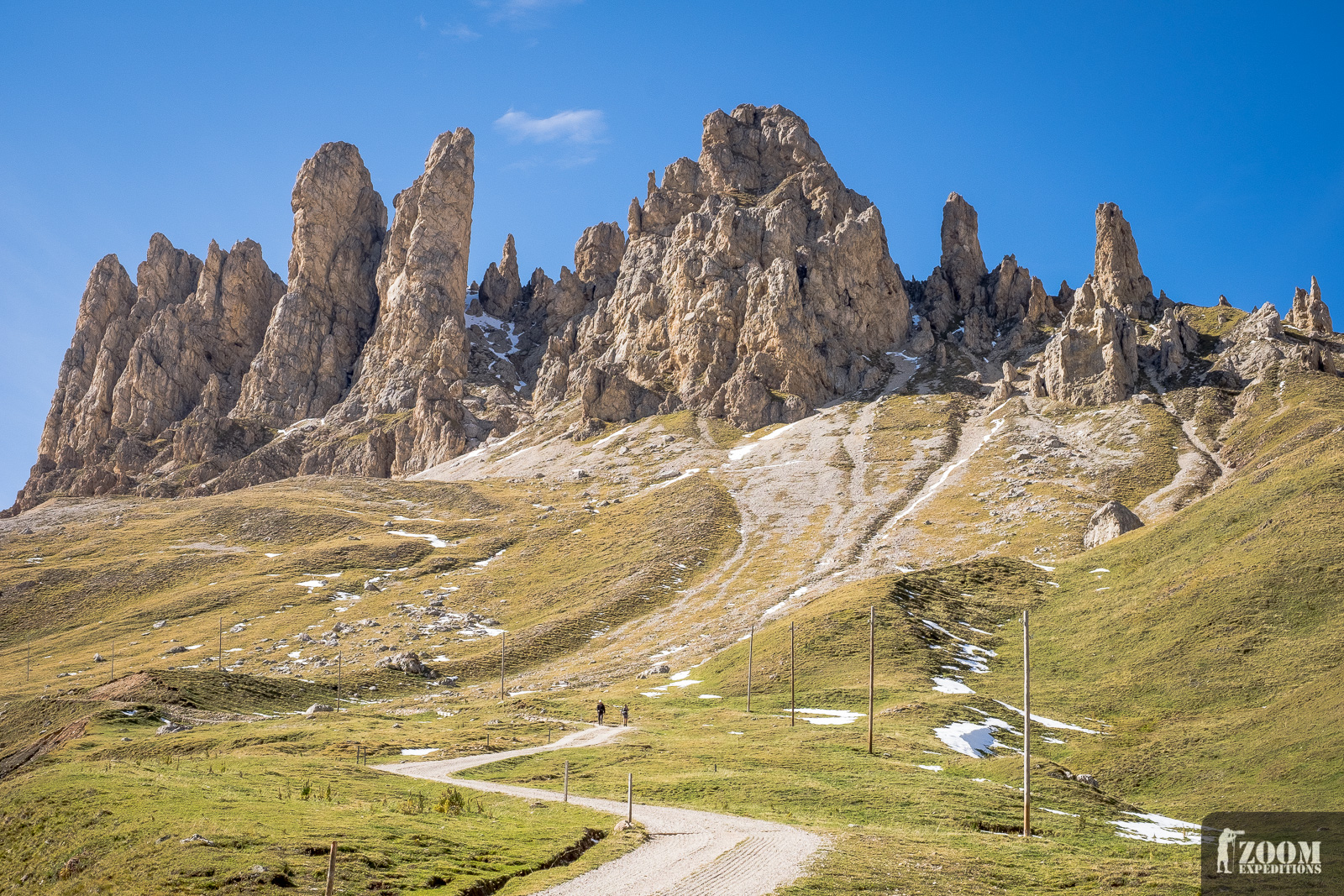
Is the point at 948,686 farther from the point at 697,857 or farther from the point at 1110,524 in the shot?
the point at 1110,524

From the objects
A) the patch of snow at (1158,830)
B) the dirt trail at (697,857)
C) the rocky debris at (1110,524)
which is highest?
the rocky debris at (1110,524)

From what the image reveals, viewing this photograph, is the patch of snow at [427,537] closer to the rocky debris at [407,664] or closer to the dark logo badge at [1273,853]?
the rocky debris at [407,664]

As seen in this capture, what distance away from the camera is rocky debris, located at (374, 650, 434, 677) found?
108000 millimetres

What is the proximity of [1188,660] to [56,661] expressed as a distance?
468 feet


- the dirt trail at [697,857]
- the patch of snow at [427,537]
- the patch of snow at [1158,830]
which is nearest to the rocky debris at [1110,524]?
the patch of snow at [1158,830]

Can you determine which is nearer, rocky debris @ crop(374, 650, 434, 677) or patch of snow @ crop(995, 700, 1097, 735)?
patch of snow @ crop(995, 700, 1097, 735)

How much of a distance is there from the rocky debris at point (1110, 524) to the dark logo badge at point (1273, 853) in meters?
84.8

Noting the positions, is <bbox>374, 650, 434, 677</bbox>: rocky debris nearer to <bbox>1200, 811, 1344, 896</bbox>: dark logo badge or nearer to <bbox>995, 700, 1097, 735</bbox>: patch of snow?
<bbox>995, 700, 1097, 735</bbox>: patch of snow

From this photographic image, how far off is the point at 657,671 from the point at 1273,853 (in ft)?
234

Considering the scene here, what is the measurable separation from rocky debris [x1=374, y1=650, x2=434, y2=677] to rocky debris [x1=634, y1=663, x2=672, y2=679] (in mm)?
27773

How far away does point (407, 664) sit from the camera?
108375 millimetres

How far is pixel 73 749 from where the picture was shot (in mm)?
57906

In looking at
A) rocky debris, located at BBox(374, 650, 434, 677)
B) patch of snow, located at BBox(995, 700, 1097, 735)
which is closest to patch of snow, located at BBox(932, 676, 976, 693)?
patch of snow, located at BBox(995, 700, 1097, 735)

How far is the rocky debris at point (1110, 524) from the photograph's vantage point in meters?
122
